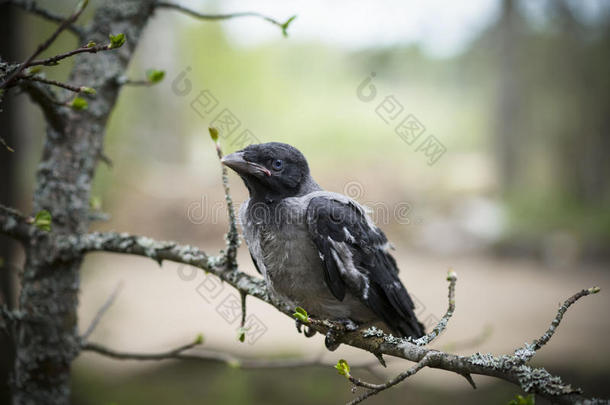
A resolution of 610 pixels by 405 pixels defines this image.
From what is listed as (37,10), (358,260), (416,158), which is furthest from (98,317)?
(416,158)

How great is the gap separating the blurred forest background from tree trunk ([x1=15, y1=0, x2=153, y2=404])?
3164 millimetres

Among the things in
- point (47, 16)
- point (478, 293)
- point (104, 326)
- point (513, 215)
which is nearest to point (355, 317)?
point (47, 16)

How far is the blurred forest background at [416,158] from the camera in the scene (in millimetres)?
6473

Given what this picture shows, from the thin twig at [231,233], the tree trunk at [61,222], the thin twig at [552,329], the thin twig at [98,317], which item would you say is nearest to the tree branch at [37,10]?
the tree trunk at [61,222]

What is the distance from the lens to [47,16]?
2.04 m

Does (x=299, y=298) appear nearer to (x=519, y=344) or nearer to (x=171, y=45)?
(x=519, y=344)

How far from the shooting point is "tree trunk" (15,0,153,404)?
1.99m

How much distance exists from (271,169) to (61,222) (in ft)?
3.10

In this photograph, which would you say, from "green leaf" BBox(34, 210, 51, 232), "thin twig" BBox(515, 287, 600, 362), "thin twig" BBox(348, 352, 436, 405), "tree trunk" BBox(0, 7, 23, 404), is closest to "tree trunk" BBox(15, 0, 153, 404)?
"green leaf" BBox(34, 210, 51, 232)

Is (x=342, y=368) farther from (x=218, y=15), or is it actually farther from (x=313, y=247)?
(x=218, y=15)

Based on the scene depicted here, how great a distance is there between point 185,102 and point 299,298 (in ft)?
35.7

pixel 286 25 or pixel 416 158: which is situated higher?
pixel 416 158

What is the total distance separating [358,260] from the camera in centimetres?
198

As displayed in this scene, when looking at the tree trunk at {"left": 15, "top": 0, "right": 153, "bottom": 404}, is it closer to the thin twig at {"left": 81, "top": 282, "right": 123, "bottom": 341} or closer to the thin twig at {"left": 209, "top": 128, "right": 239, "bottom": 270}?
the thin twig at {"left": 81, "top": 282, "right": 123, "bottom": 341}
